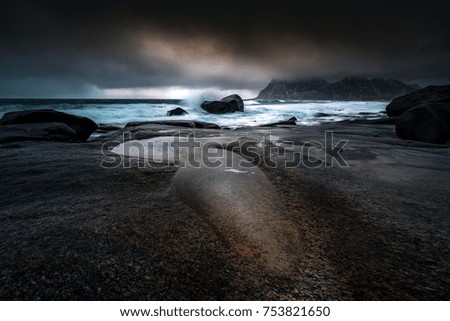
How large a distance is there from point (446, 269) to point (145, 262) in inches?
49.0

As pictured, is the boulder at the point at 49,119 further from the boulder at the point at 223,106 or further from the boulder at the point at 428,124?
the boulder at the point at 223,106

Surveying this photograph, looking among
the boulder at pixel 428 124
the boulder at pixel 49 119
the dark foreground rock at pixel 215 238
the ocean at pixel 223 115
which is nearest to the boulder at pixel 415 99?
the ocean at pixel 223 115

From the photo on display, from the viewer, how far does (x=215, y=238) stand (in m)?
1.21

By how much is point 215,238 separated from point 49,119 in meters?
7.47

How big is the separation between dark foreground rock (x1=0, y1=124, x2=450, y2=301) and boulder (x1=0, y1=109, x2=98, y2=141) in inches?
209

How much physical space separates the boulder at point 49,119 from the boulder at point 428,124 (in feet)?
25.9

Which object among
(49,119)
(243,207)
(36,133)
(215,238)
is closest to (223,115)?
(49,119)

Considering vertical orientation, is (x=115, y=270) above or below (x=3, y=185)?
below

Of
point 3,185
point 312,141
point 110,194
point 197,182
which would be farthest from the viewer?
point 312,141

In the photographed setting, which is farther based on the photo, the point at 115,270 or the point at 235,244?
the point at 235,244

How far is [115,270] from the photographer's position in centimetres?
93
